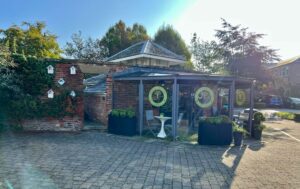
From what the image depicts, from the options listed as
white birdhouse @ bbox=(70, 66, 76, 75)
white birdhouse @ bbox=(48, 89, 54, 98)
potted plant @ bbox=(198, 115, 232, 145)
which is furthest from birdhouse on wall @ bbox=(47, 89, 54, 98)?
potted plant @ bbox=(198, 115, 232, 145)

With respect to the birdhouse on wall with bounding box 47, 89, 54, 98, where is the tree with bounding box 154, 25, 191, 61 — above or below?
above

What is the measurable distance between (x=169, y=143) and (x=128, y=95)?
359 cm

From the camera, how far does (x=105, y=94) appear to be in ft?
34.4

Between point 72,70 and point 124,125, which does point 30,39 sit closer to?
point 72,70

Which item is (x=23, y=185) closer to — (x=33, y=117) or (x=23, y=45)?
(x=33, y=117)

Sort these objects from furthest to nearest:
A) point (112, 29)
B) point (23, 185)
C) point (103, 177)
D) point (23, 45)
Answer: point (112, 29) < point (23, 45) < point (103, 177) < point (23, 185)

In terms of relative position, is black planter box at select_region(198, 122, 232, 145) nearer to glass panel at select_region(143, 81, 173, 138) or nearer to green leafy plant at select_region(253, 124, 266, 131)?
glass panel at select_region(143, 81, 173, 138)

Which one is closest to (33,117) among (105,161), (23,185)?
(105,161)

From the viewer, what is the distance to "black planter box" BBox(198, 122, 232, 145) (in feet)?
26.6

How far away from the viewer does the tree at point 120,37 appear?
30.8 m

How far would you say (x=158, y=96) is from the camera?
9969mm

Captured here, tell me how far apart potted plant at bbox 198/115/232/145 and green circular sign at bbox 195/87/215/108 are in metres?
0.82

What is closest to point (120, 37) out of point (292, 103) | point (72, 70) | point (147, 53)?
point (147, 53)

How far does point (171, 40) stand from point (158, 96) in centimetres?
2222
